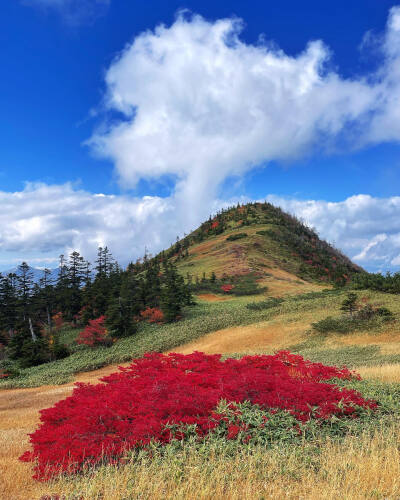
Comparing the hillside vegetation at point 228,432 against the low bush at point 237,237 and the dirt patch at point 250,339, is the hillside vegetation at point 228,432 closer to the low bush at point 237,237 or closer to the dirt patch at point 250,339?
the dirt patch at point 250,339

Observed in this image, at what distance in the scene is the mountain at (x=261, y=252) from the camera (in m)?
70.8

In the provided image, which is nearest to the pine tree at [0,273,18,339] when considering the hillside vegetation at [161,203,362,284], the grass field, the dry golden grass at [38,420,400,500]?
the hillside vegetation at [161,203,362,284]

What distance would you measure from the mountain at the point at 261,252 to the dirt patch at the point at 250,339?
84.2ft

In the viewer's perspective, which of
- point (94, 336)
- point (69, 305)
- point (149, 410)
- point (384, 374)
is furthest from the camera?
point (69, 305)

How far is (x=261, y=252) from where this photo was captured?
81375 mm

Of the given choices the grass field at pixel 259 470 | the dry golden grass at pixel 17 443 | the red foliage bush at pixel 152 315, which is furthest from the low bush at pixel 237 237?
the grass field at pixel 259 470

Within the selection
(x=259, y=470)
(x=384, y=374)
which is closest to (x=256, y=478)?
(x=259, y=470)

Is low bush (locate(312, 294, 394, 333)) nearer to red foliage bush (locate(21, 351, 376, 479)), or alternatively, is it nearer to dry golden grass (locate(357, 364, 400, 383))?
dry golden grass (locate(357, 364, 400, 383))

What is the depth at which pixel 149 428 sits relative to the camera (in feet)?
23.1

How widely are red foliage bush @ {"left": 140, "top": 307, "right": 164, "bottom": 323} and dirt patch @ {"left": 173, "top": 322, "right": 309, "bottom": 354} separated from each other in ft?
33.9

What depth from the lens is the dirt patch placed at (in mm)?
29389

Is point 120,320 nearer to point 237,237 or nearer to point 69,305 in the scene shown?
point 69,305

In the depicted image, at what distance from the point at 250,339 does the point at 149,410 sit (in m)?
24.8

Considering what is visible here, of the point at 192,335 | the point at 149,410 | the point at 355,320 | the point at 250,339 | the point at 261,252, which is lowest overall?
the point at 250,339
